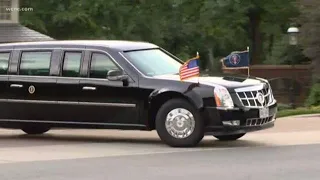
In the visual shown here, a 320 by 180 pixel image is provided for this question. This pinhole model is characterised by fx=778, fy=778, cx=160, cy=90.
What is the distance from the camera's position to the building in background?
97.3ft

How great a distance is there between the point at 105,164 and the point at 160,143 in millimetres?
2808

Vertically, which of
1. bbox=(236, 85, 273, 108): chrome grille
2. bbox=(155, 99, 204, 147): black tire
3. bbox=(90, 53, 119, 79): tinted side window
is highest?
bbox=(90, 53, 119, 79): tinted side window

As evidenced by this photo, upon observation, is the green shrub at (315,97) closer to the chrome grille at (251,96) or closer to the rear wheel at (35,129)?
the rear wheel at (35,129)

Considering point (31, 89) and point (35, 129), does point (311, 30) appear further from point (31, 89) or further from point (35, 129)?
point (31, 89)

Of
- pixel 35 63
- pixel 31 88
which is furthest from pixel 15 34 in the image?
pixel 31 88

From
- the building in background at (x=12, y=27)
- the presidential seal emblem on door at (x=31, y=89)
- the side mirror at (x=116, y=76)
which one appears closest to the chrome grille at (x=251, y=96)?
the side mirror at (x=116, y=76)

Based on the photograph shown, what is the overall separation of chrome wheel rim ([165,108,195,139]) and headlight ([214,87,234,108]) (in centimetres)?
53

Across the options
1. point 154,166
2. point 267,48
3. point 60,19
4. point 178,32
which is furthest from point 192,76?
point 267,48

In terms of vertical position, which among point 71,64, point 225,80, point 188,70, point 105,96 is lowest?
point 105,96

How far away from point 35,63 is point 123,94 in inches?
72.2

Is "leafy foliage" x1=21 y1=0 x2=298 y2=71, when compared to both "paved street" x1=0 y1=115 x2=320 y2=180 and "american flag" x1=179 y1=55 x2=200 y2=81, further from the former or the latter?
"american flag" x1=179 y1=55 x2=200 y2=81

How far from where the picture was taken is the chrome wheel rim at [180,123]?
40.3ft

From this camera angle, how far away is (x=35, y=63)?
13.6 m

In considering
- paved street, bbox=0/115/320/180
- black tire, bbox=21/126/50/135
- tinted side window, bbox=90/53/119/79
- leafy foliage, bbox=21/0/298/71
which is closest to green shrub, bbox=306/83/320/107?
paved street, bbox=0/115/320/180
